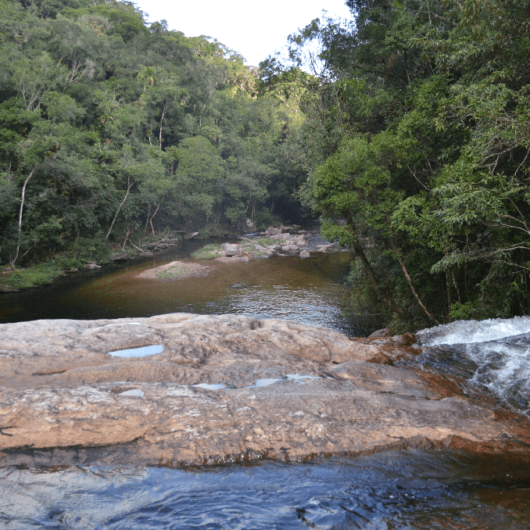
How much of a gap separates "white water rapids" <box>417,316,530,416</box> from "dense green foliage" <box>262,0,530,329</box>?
38.2 inches

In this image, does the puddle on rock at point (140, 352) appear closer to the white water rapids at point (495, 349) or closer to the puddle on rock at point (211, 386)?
the puddle on rock at point (211, 386)

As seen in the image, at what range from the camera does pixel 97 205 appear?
3381 cm

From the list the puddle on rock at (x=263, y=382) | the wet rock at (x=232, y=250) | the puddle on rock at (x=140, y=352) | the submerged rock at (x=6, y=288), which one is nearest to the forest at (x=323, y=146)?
the submerged rock at (x=6, y=288)

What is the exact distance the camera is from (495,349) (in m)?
8.88

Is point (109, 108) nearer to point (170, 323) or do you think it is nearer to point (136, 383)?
point (170, 323)

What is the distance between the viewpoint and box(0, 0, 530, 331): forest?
1009 centimetres

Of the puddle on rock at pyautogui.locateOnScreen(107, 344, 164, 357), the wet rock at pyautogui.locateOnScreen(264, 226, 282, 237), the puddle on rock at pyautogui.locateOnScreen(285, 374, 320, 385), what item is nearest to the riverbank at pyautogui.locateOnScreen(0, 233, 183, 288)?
the wet rock at pyautogui.locateOnScreen(264, 226, 282, 237)

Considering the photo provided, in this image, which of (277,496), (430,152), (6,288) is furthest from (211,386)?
(6,288)

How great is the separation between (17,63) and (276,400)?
38.2 metres

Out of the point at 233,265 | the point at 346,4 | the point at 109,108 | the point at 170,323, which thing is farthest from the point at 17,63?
the point at 170,323

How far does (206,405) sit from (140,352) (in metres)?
2.84

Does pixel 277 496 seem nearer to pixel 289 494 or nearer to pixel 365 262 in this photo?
pixel 289 494

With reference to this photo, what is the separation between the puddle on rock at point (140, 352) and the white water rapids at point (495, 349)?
6.69m

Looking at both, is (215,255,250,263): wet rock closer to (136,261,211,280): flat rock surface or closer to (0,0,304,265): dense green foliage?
(136,261,211,280): flat rock surface
